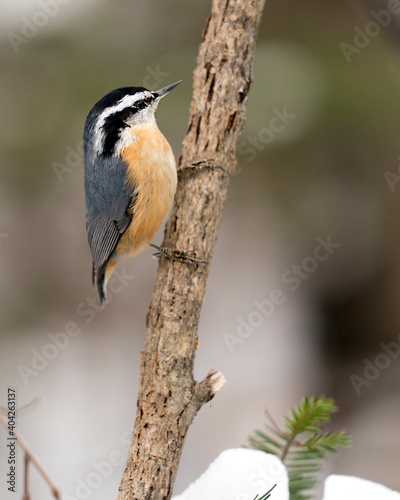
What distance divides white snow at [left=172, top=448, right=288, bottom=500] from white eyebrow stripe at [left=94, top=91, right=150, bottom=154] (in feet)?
4.21

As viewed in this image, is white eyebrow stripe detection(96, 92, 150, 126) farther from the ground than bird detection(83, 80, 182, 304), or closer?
farther from the ground

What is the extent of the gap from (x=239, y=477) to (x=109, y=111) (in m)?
1.35

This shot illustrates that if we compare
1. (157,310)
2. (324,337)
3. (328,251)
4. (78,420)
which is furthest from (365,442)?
(157,310)

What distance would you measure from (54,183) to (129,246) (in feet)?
3.44

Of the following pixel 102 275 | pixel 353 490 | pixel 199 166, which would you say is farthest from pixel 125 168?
pixel 353 490

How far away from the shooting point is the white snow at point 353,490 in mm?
815

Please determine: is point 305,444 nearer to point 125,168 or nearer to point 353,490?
point 353,490

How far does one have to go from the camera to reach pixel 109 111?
1.86 meters

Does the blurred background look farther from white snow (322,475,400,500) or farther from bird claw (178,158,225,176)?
white snow (322,475,400,500)

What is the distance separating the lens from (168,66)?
8.43 ft

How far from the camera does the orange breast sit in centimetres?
182

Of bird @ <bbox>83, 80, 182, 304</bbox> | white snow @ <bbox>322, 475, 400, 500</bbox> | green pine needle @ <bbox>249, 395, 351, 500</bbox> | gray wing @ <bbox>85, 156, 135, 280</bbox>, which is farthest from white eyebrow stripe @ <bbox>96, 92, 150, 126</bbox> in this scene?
white snow @ <bbox>322, 475, 400, 500</bbox>

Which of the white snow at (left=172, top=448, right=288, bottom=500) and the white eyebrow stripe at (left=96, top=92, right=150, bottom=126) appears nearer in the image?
the white snow at (left=172, top=448, right=288, bottom=500)

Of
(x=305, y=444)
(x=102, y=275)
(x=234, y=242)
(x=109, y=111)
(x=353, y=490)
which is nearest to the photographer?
(x=353, y=490)
